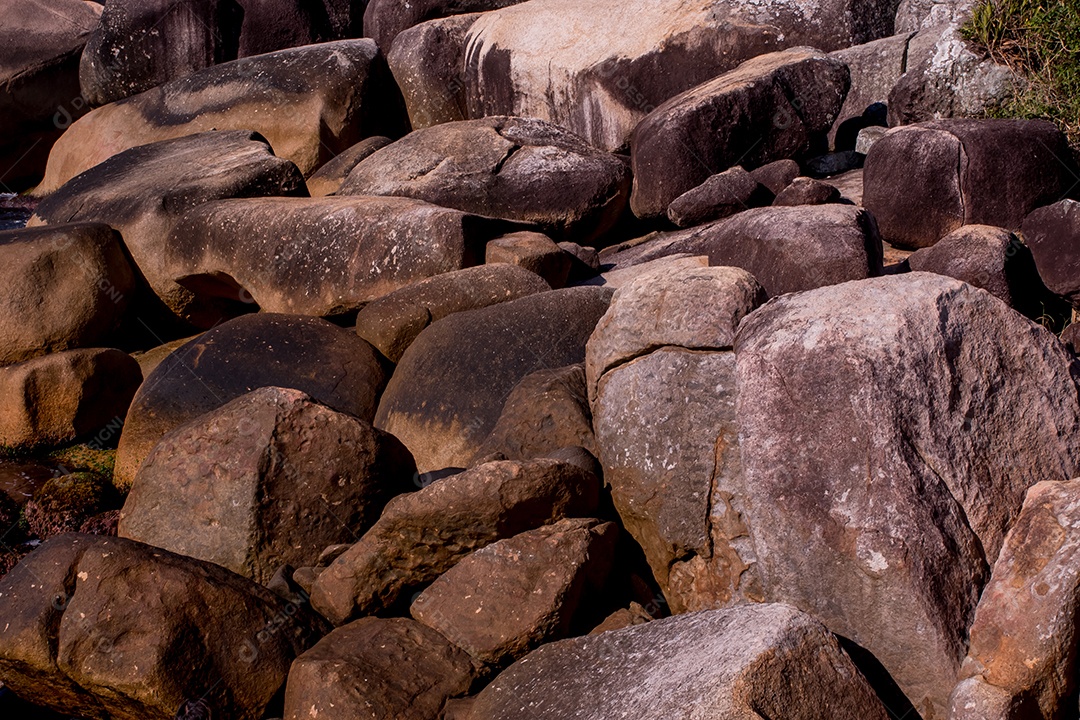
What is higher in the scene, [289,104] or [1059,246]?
[289,104]

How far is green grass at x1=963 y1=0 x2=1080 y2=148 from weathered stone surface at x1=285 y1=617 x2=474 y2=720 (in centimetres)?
555

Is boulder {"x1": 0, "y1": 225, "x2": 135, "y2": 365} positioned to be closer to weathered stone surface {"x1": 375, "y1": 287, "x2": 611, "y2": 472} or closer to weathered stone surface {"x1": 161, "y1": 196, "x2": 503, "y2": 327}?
weathered stone surface {"x1": 161, "y1": 196, "x2": 503, "y2": 327}

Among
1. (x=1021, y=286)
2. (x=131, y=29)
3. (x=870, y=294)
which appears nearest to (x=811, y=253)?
(x=1021, y=286)

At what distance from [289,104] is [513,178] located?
9.65 ft

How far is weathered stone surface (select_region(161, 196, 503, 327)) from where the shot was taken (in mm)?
7082

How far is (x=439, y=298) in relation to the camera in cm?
634

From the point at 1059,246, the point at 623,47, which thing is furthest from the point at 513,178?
the point at 1059,246

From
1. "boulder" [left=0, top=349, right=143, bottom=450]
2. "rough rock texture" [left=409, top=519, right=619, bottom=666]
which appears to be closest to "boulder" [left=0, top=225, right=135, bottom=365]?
"boulder" [left=0, top=349, right=143, bottom=450]

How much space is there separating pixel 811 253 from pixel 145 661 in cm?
355

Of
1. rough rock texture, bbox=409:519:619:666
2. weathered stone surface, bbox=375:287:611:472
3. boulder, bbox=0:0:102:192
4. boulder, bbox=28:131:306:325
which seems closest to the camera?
rough rock texture, bbox=409:519:619:666

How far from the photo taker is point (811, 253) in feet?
18.7

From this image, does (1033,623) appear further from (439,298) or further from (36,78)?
(36,78)

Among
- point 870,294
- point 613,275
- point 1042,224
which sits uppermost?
point 870,294

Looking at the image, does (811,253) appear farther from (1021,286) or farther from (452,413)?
(452,413)
